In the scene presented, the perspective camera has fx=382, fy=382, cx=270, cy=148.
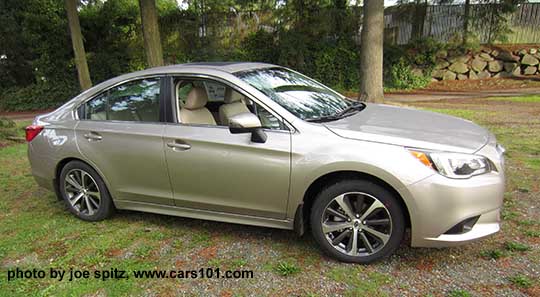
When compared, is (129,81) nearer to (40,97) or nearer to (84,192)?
(84,192)

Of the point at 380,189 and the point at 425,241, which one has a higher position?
the point at 380,189

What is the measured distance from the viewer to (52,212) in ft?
14.5

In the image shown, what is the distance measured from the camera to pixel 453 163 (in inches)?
106

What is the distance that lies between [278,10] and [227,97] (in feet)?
44.4

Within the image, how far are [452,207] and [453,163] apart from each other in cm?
31

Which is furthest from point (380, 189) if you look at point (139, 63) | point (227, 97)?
point (139, 63)

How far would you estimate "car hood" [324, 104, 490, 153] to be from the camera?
280 cm

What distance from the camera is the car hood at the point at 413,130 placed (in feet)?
9.20

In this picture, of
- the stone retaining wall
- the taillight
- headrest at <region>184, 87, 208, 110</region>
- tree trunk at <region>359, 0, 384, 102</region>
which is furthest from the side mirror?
the stone retaining wall

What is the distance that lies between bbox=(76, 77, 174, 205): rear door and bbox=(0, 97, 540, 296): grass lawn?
0.45 meters

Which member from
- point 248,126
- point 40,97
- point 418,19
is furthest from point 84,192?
point 418,19

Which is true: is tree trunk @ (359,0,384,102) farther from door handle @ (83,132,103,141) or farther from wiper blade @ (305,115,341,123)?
door handle @ (83,132,103,141)

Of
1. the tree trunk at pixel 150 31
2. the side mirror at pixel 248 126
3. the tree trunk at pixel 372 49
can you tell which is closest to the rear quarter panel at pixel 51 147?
the side mirror at pixel 248 126

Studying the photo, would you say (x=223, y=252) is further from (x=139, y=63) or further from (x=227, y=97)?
(x=139, y=63)
